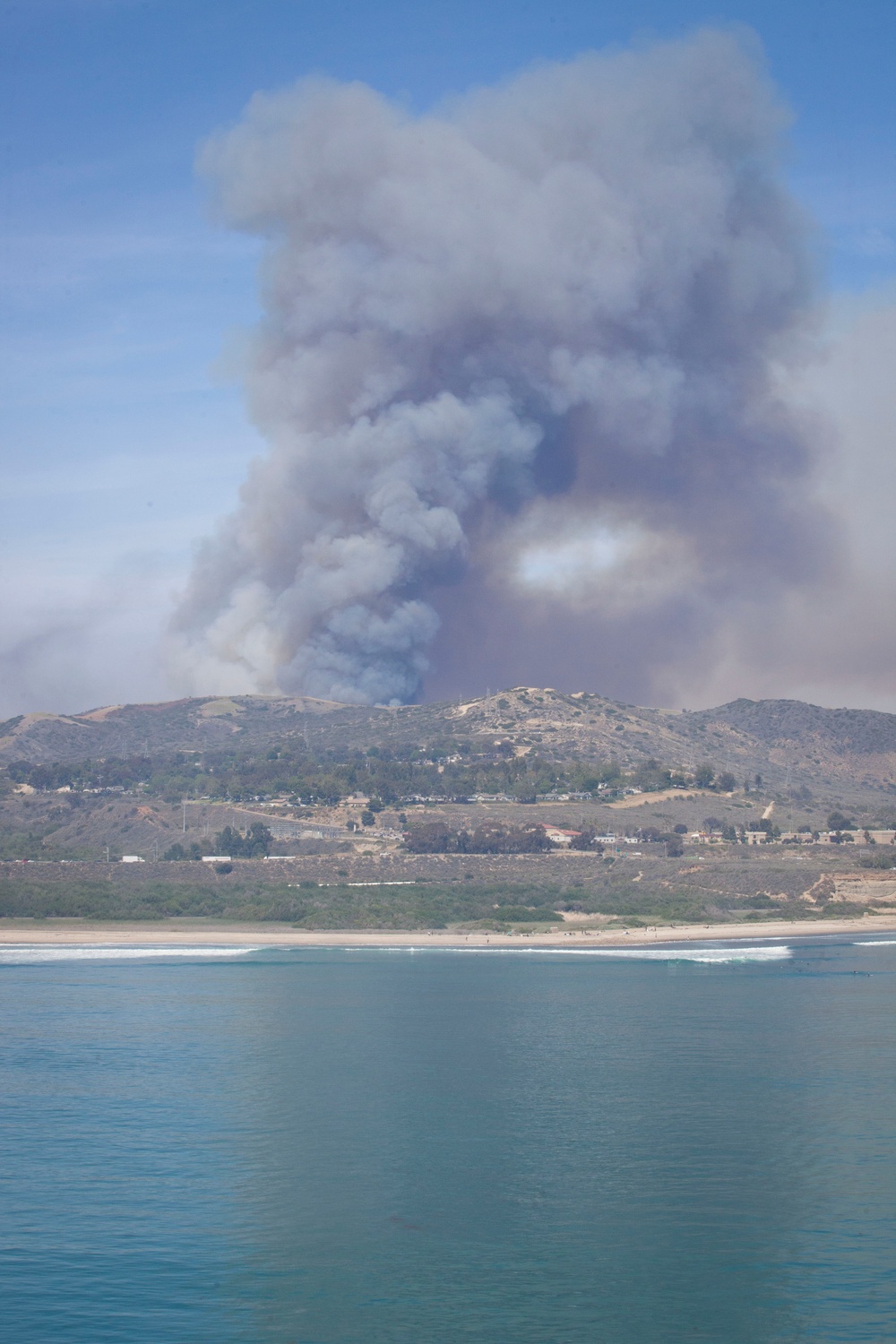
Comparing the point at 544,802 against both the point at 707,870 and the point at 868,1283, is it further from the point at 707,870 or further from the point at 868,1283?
the point at 868,1283

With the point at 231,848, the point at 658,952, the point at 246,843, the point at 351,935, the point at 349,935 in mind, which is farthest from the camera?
the point at 246,843

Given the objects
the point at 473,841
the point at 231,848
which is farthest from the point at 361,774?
the point at 473,841

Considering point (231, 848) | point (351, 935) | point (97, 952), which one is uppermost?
point (231, 848)

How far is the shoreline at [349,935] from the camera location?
55.6 metres

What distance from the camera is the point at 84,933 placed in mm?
57688

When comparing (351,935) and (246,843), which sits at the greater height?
(246,843)

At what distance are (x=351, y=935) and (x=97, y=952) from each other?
1110cm

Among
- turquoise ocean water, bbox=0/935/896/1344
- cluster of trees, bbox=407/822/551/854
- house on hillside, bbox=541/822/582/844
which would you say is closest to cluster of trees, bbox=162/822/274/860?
cluster of trees, bbox=407/822/551/854

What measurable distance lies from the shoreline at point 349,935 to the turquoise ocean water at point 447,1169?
17177 millimetres

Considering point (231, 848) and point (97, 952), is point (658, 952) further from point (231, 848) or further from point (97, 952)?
Result: point (231, 848)

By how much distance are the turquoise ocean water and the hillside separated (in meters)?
73.7

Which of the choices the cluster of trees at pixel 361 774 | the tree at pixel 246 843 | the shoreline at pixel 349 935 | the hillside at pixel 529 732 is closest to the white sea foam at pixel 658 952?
the shoreline at pixel 349 935

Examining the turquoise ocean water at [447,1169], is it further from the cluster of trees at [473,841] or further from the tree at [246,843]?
the tree at [246,843]

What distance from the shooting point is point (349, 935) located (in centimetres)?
5797
